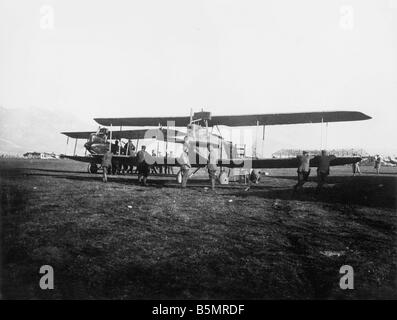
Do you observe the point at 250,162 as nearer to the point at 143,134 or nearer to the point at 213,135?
the point at 213,135

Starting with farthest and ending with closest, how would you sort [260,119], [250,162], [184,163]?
[260,119], [250,162], [184,163]

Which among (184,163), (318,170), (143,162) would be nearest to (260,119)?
(318,170)

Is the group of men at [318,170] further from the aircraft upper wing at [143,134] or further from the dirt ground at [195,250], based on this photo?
the aircraft upper wing at [143,134]

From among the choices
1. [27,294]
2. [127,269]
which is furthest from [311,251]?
[27,294]

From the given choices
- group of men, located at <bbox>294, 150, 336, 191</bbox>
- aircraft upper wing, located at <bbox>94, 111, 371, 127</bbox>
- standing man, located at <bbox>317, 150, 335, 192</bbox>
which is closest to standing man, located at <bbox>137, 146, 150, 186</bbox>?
aircraft upper wing, located at <bbox>94, 111, 371, 127</bbox>

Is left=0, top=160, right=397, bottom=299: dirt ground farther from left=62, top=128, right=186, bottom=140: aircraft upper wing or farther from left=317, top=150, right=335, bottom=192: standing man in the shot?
left=62, top=128, right=186, bottom=140: aircraft upper wing
